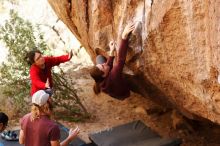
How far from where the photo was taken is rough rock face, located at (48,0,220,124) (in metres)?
4.00

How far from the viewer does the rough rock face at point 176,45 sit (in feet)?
13.1

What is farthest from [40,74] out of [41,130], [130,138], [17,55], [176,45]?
[176,45]

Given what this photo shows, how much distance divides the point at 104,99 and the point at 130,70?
3.23m

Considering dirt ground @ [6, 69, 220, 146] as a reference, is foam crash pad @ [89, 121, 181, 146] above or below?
above

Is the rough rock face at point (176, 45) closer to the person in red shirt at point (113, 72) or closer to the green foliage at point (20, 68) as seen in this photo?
the person in red shirt at point (113, 72)

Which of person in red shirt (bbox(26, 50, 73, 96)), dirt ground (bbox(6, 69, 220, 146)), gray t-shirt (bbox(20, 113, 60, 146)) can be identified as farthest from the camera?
dirt ground (bbox(6, 69, 220, 146))

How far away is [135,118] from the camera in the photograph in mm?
8141

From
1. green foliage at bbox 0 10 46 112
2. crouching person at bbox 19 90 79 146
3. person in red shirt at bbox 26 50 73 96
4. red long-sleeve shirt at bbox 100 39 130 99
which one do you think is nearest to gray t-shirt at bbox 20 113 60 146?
crouching person at bbox 19 90 79 146

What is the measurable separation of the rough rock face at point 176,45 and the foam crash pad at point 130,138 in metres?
0.76

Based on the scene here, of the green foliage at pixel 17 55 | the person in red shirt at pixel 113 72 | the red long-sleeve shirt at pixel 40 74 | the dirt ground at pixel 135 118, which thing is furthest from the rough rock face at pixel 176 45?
the green foliage at pixel 17 55

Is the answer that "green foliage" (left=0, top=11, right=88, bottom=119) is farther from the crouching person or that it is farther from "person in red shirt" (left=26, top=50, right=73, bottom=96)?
the crouching person

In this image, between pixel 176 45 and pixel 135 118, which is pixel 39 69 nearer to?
pixel 176 45

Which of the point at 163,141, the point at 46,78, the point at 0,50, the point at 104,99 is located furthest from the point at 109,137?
the point at 0,50

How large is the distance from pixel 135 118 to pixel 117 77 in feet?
9.37
